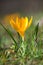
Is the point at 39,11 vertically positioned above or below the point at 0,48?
above

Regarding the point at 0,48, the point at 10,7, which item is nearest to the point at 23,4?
the point at 10,7

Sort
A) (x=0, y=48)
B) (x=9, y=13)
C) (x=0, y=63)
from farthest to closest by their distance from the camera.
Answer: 1. (x=9, y=13)
2. (x=0, y=48)
3. (x=0, y=63)

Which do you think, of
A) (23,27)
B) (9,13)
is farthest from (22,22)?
(9,13)

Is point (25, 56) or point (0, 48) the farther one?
point (0, 48)

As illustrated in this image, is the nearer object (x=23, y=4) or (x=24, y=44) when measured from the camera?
(x=24, y=44)

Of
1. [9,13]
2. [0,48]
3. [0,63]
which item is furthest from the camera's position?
[9,13]

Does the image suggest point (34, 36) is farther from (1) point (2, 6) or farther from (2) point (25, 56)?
(1) point (2, 6)

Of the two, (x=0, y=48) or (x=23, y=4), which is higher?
(x=23, y=4)

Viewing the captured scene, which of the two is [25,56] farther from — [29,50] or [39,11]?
[39,11]

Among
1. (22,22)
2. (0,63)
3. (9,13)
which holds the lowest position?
(0,63)
